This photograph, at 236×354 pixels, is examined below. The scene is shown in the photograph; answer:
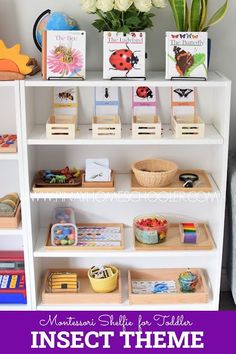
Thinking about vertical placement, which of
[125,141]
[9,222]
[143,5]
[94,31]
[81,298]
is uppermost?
[143,5]

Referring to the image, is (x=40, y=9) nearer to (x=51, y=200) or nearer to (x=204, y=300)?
(x=51, y=200)

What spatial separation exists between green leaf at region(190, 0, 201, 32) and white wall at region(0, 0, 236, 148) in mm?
143

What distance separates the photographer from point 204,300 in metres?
2.69

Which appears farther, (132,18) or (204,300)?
(204,300)

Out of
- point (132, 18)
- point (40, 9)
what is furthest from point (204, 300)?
point (40, 9)

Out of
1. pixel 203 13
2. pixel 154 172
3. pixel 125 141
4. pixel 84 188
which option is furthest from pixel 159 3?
pixel 84 188

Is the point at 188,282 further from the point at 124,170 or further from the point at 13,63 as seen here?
the point at 13,63

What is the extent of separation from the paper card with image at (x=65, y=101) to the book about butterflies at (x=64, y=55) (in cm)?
23

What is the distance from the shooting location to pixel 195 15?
2447 mm

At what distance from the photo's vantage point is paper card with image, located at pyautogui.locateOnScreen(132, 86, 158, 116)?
265 centimetres

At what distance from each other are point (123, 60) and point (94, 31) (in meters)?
0.27

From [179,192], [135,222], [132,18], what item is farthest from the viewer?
[135,222]

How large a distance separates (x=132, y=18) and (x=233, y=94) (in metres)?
0.61

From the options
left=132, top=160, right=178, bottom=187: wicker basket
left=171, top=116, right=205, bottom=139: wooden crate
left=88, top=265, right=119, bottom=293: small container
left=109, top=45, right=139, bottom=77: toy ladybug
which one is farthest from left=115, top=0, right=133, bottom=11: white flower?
left=88, top=265, right=119, bottom=293: small container
